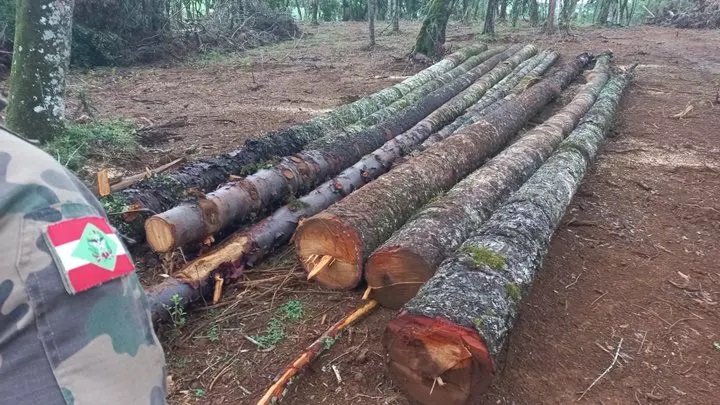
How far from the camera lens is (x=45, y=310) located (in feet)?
2.92

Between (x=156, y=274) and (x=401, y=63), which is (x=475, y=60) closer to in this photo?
(x=401, y=63)

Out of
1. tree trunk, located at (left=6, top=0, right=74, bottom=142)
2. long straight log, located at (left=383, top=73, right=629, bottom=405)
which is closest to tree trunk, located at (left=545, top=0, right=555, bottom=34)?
tree trunk, located at (left=6, top=0, right=74, bottom=142)

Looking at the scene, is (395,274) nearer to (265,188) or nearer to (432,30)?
(265,188)

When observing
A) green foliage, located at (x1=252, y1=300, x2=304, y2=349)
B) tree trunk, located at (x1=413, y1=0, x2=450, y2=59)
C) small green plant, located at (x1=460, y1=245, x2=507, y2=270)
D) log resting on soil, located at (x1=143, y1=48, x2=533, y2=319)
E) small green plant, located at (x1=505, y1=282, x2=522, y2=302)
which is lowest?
green foliage, located at (x1=252, y1=300, x2=304, y2=349)

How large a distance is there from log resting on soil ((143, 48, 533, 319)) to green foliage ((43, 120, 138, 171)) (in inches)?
102

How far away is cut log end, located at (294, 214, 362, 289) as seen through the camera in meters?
3.22

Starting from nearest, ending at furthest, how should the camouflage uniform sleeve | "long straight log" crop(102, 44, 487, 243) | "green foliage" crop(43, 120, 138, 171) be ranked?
1. the camouflage uniform sleeve
2. "long straight log" crop(102, 44, 487, 243)
3. "green foliage" crop(43, 120, 138, 171)

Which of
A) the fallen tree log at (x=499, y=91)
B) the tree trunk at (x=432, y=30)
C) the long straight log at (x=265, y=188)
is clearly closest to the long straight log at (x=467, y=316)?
the long straight log at (x=265, y=188)

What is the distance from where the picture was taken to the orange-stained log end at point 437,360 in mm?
2189

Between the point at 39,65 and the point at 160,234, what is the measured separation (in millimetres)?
3035

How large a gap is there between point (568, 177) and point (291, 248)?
7.91 feet

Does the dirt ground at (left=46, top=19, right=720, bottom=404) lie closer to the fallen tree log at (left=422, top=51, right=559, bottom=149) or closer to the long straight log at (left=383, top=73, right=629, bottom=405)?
the long straight log at (left=383, top=73, right=629, bottom=405)

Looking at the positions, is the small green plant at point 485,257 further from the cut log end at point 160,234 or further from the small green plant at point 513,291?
the cut log end at point 160,234

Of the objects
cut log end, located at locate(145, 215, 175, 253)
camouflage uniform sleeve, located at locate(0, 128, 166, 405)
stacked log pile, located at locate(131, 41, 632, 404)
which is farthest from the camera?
cut log end, located at locate(145, 215, 175, 253)
